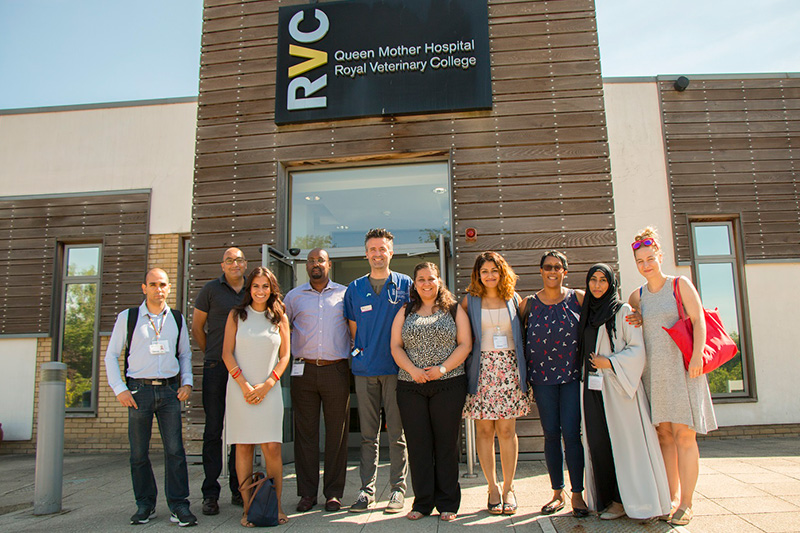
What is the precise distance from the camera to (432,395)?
148 inches

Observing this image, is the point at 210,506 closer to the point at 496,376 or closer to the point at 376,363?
the point at 376,363

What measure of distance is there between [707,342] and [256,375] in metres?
2.90

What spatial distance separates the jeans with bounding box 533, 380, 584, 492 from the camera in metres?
3.70

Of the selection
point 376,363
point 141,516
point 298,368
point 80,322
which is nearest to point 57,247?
point 80,322

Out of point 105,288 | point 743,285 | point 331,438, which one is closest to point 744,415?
point 743,285

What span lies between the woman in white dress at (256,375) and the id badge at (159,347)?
449 mm

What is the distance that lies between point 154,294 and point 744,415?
7.46 m

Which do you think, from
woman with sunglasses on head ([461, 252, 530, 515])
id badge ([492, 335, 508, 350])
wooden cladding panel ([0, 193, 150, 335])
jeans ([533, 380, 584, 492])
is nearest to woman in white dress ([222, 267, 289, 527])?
woman with sunglasses on head ([461, 252, 530, 515])

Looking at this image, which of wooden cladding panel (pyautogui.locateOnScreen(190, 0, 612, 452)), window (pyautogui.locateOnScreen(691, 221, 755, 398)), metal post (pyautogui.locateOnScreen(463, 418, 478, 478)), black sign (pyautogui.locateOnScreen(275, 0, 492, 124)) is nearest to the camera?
metal post (pyautogui.locateOnScreen(463, 418, 478, 478))

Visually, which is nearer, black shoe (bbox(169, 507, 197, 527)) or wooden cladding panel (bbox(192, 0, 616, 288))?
black shoe (bbox(169, 507, 197, 527))

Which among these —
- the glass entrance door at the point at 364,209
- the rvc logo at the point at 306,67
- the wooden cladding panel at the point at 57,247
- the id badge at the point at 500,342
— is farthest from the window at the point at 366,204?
the wooden cladding panel at the point at 57,247

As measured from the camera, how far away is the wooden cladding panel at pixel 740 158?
781cm

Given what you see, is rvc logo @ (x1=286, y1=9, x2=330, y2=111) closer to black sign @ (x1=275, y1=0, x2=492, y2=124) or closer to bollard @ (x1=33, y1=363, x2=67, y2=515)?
black sign @ (x1=275, y1=0, x2=492, y2=124)

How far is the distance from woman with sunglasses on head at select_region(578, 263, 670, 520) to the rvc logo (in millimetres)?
3949
